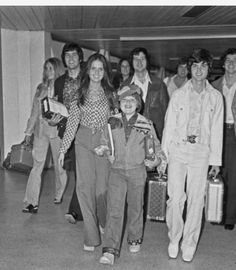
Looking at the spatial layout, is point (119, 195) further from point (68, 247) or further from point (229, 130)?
point (229, 130)

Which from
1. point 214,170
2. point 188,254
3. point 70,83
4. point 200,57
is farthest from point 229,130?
point 70,83

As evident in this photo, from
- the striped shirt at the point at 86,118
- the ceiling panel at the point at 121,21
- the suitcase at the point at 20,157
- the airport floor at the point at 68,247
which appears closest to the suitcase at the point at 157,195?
the airport floor at the point at 68,247

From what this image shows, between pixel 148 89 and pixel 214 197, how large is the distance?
1.48m

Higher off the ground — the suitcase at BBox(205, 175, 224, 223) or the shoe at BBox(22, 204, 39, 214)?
the suitcase at BBox(205, 175, 224, 223)

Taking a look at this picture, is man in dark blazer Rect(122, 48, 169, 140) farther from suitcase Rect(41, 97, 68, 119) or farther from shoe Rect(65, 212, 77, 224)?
shoe Rect(65, 212, 77, 224)

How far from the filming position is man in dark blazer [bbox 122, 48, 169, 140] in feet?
15.6

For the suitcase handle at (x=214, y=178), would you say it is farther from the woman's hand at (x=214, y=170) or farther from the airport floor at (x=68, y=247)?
the airport floor at (x=68, y=247)

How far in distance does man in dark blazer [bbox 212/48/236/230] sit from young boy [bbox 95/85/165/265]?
109cm

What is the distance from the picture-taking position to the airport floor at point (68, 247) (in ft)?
12.3

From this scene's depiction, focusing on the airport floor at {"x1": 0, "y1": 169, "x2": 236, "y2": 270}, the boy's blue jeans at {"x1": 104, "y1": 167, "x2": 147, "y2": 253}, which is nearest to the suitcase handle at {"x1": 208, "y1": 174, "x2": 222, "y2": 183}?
the boy's blue jeans at {"x1": 104, "y1": 167, "x2": 147, "y2": 253}

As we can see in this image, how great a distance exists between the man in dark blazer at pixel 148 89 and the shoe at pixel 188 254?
1492mm

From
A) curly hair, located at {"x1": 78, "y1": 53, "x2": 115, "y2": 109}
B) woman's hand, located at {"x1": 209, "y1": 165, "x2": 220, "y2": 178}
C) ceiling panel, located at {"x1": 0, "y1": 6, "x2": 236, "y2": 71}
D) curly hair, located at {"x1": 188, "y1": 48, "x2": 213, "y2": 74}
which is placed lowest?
woman's hand, located at {"x1": 209, "y1": 165, "x2": 220, "y2": 178}

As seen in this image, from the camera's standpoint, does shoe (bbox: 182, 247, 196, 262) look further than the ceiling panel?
No

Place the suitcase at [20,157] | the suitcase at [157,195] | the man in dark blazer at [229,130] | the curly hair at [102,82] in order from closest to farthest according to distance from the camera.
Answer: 1. the curly hair at [102,82]
2. the suitcase at [157,195]
3. the man in dark blazer at [229,130]
4. the suitcase at [20,157]
